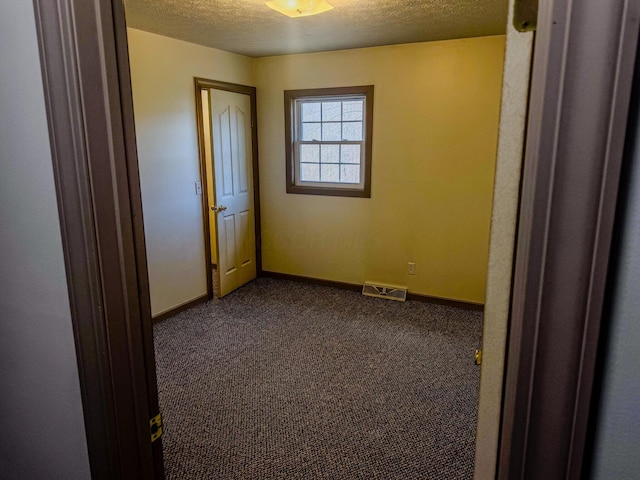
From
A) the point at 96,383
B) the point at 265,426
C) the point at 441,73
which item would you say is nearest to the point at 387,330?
the point at 265,426

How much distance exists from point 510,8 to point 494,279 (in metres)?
0.37

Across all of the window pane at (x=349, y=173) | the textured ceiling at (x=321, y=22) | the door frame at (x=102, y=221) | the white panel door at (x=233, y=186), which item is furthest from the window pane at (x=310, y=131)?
the door frame at (x=102, y=221)

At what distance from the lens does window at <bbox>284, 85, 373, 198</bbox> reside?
14.1 ft

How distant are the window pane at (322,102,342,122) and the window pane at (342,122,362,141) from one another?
11 centimetres

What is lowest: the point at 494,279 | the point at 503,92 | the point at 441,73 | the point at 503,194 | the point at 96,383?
the point at 96,383

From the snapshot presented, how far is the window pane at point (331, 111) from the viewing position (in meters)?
4.42

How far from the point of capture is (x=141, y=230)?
1.03m

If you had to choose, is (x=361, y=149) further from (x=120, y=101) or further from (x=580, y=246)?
(x=580, y=246)

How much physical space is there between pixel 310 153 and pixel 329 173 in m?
0.30

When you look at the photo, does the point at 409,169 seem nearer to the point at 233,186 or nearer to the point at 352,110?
the point at 352,110

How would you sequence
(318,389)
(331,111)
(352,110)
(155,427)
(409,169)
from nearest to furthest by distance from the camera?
1. (155,427)
2. (318,389)
3. (409,169)
4. (352,110)
5. (331,111)

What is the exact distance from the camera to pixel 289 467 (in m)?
2.18

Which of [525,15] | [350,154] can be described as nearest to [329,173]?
[350,154]

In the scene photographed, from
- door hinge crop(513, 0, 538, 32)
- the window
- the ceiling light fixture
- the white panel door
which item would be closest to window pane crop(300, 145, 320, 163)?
the window
